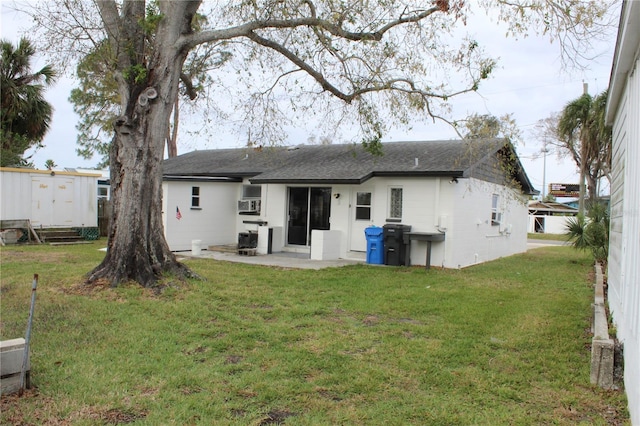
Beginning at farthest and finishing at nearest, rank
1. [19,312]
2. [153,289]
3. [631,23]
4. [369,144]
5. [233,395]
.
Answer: [369,144], [153,289], [19,312], [233,395], [631,23]

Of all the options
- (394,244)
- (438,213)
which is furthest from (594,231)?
(394,244)

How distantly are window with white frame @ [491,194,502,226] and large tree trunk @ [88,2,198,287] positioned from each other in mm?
11272

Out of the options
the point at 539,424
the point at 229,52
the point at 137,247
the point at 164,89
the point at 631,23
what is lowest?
the point at 539,424

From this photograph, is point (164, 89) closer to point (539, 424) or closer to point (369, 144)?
point (369, 144)

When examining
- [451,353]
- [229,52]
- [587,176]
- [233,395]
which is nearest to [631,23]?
[451,353]

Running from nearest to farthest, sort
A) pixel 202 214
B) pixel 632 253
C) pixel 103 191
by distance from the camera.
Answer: pixel 632 253
pixel 202 214
pixel 103 191

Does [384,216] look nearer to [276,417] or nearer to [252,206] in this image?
[252,206]

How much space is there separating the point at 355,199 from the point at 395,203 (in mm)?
1305

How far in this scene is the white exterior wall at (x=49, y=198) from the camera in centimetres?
1708

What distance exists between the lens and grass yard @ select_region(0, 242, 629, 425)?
156 inches

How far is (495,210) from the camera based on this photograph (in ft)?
55.1

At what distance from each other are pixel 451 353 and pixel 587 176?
31.0 metres

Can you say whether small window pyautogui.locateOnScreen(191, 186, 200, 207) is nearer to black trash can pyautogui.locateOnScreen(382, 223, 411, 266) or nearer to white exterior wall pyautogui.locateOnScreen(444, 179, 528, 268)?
black trash can pyautogui.locateOnScreen(382, 223, 411, 266)

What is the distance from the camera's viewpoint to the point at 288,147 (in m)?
19.5
